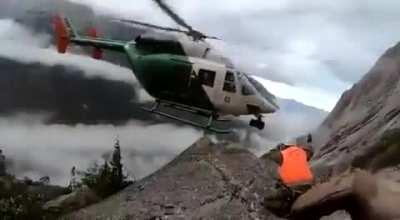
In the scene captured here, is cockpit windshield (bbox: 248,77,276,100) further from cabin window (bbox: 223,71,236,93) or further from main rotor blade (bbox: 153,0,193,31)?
main rotor blade (bbox: 153,0,193,31)

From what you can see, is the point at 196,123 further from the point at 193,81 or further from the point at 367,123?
the point at 367,123

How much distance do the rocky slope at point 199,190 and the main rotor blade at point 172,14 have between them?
4.83 feet

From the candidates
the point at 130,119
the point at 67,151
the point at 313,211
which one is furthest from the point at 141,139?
the point at 313,211

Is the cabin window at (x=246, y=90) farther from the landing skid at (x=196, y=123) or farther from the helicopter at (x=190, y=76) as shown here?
the landing skid at (x=196, y=123)

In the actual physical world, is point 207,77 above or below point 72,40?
below

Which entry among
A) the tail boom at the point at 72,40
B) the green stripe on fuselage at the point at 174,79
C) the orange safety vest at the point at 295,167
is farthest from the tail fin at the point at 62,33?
the orange safety vest at the point at 295,167

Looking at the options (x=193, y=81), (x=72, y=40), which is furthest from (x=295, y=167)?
(x=72, y=40)

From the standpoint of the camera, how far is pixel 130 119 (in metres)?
10.0

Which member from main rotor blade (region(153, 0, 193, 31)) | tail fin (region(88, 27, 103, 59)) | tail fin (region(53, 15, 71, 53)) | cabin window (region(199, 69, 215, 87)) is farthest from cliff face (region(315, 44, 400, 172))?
tail fin (region(53, 15, 71, 53))

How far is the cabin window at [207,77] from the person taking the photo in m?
8.33

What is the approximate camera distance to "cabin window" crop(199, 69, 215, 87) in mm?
8328

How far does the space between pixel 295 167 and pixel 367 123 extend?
622 centimetres

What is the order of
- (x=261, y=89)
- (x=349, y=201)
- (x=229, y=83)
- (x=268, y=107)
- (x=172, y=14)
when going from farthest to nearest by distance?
1. (x=261, y=89)
2. (x=268, y=107)
3. (x=229, y=83)
4. (x=172, y=14)
5. (x=349, y=201)

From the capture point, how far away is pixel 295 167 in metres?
3.12
